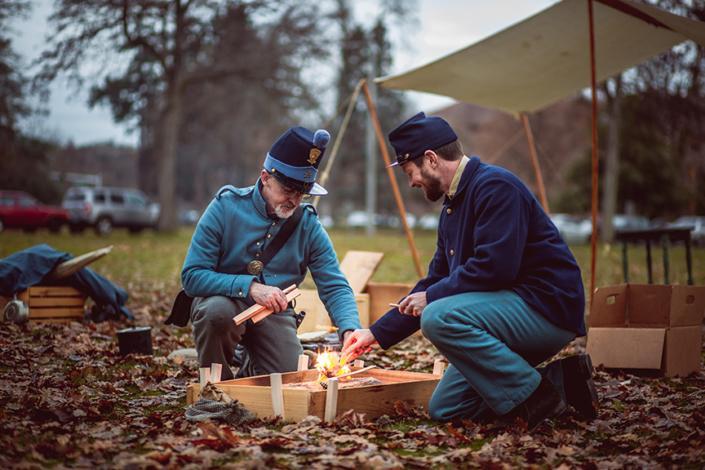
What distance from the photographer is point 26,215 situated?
27375 millimetres

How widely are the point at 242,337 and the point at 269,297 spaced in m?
0.62

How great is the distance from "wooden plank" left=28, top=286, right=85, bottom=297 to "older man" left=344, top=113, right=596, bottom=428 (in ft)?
15.3

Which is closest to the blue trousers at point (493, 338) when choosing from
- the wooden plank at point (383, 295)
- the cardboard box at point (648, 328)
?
the cardboard box at point (648, 328)

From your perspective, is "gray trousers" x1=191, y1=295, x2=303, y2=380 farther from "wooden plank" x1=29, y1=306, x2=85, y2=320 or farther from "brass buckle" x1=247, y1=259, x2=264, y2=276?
"wooden plank" x1=29, y1=306, x2=85, y2=320

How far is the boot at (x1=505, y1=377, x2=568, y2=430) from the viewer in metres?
3.63

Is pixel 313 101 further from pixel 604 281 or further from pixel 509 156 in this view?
pixel 509 156

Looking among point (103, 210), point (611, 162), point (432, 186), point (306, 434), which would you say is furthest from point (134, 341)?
point (103, 210)

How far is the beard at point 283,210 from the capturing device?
4.32m

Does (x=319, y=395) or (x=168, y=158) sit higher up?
(x=168, y=158)

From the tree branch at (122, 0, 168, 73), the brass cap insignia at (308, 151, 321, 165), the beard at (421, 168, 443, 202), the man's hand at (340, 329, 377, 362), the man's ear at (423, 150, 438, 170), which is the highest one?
the tree branch at (122, 0, 168, 73)

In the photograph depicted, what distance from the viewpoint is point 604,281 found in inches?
448

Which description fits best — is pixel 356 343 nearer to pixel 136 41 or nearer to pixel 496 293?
pixel 496 293

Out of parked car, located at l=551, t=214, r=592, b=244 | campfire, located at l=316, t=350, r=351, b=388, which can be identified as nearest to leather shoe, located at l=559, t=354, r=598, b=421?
campfire, located at l=316, t=350, r=351, b=388

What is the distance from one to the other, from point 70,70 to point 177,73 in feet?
16.3
